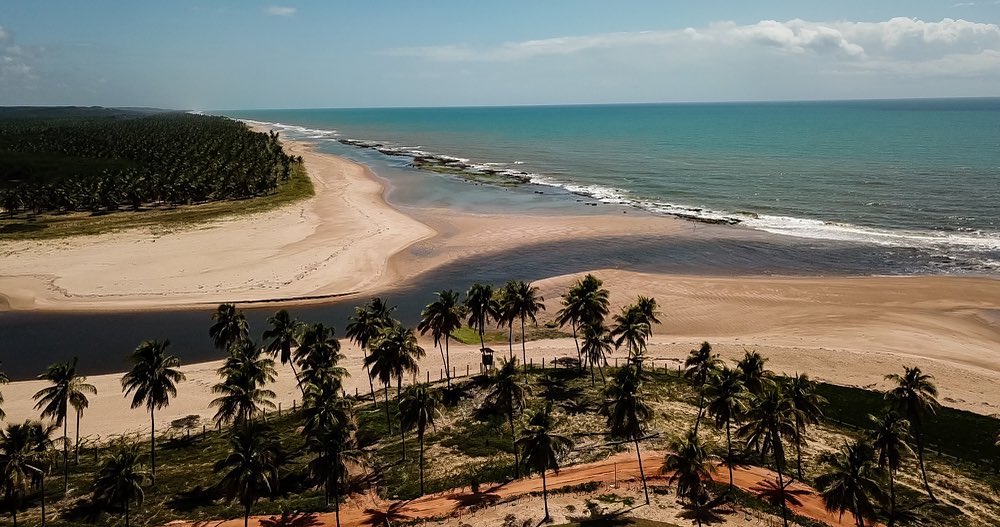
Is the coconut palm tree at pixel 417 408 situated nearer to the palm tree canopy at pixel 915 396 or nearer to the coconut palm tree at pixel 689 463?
the coconut palm tree at pixel 689 463

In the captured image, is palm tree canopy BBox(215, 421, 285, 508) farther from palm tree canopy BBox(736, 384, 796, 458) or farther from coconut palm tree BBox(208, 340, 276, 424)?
palm tree canopy BBox(736, 384, 796, 458)

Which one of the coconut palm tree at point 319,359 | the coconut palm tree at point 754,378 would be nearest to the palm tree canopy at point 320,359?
the coconut palm tree at point 319,359

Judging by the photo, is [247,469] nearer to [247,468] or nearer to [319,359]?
[247,468]

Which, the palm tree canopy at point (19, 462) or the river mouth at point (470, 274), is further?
the river mouth at point (470, 274)

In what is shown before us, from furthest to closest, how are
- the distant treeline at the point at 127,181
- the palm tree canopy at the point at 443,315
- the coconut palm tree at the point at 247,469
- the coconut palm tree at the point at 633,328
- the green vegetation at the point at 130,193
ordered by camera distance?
the distant treeline at the point at 127,181
the green vegetation at the point at 130,193
the palm tree canopy at the point at 443,315
the coconut palm tree at the point at 633,328
the coconut palm tree at the point at 247,469

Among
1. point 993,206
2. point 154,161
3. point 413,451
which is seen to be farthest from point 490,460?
point 154,161

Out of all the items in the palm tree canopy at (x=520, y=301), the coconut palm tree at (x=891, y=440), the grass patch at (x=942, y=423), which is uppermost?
the palm tree canopy at (x=520, y=301)
